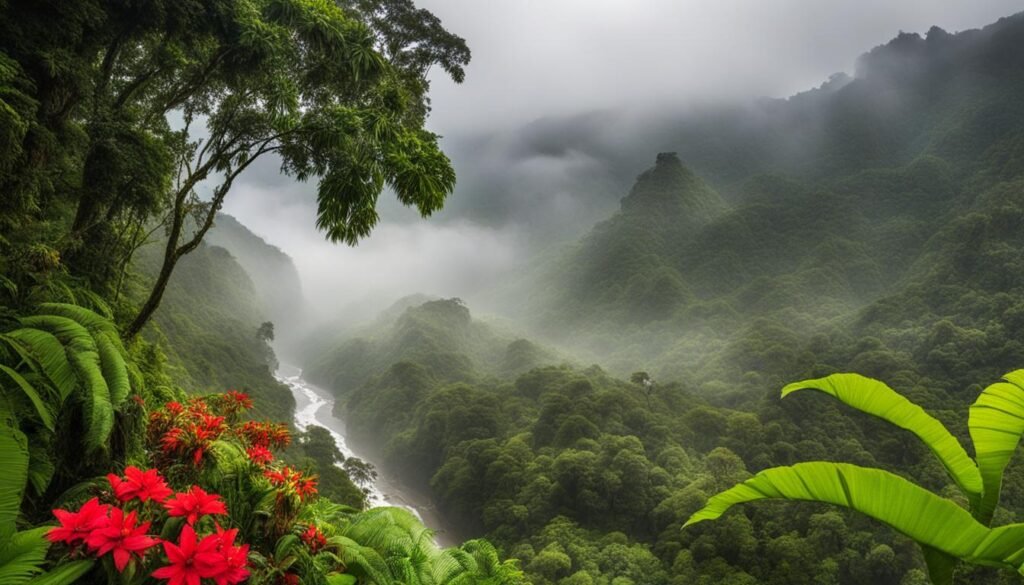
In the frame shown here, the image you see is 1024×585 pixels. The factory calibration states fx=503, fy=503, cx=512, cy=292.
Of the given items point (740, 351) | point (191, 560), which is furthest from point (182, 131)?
point (740, 351)

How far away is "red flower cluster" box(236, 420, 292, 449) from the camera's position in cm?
528

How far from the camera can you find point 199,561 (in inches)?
89.9

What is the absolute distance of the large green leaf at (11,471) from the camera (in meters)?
2.79

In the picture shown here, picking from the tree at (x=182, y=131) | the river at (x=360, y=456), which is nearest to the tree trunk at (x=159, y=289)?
the tree at (x=182, y=131)

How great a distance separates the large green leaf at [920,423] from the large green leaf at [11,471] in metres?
4.14

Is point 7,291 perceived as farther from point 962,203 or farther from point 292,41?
point 962,203

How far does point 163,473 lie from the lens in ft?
13.4

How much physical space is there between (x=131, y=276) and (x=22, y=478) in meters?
6.30

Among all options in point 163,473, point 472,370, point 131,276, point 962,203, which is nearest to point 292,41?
point 131,276

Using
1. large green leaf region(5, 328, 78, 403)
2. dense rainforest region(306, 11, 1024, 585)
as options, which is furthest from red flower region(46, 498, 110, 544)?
dense rainforest region(306, 11, 1024, 585)

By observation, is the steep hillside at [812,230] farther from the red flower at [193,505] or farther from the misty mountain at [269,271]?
the misty mountain at [269,271]

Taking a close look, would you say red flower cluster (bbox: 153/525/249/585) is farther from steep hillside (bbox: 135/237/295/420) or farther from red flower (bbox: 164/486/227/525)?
steep hillside (bbox: 135/237/295/420)

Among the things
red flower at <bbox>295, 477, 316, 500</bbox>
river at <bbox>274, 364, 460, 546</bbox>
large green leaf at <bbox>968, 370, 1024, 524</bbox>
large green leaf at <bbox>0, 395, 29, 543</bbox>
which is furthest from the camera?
river at <bbox>274, 364, 460, 546</bbox>

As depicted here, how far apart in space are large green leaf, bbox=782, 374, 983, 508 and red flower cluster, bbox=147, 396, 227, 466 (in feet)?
14.8
